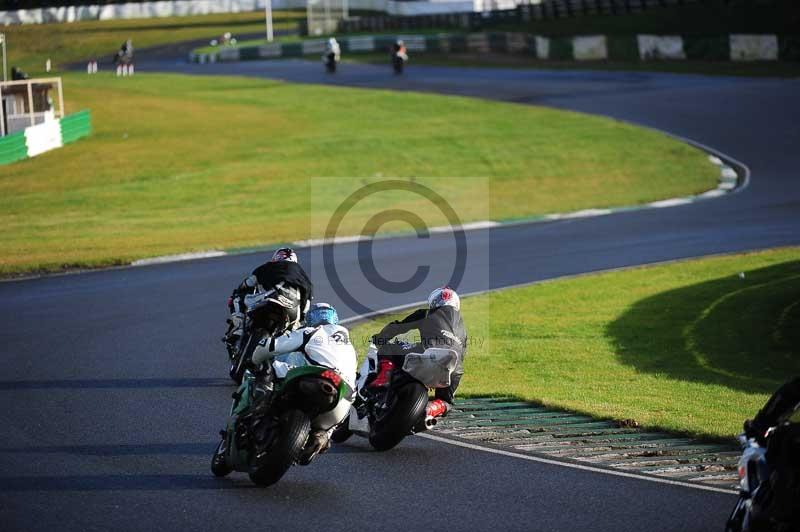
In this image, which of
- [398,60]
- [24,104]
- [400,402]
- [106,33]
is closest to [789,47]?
[398,60]

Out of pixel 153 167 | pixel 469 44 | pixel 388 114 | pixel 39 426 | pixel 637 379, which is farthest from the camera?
pixel 469 44

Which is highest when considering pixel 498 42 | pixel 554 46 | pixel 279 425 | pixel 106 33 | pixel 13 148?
pixel 106 33

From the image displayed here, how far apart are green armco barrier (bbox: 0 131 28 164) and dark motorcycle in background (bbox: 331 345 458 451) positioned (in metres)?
24.3

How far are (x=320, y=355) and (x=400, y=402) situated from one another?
1.33 metres

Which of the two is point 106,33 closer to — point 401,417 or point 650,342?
point 650,342

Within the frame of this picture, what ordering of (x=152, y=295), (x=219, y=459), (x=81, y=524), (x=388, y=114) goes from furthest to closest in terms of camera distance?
1. (x=388, y=114)
2. (x=152, y=295)
3. (x=219, y=459)
4. (x=81, y=524)

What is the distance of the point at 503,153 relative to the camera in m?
35.6

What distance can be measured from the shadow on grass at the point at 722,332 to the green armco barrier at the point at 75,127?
74.7 ft

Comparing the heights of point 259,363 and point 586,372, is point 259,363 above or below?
above

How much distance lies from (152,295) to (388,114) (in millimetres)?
24485

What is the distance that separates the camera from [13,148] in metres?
33.3

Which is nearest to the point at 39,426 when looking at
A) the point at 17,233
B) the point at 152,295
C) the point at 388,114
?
the point at 152,295

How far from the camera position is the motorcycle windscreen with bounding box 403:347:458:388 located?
10531 mm

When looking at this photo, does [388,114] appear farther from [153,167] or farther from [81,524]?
[81,524]
